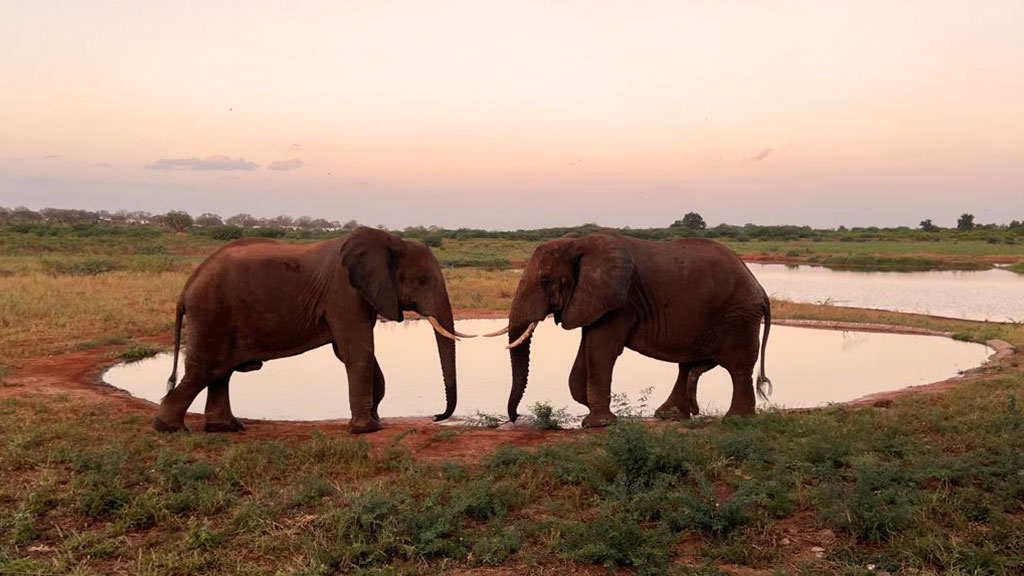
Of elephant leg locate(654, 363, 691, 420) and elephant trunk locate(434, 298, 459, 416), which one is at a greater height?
elephant trunk locate(434, 298, 459, 416)

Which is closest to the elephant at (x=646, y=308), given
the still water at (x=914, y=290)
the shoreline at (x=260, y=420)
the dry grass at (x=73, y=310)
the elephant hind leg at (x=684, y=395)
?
the elephant hind leg at (x=684, y=395)

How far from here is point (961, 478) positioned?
553 centimetres

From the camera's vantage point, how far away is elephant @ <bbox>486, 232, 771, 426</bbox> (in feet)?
27.6

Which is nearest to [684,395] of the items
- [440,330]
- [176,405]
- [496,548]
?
[440,330]

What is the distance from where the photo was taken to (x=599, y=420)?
8.27 m

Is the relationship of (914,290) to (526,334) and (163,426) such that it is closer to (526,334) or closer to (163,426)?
(526,334)

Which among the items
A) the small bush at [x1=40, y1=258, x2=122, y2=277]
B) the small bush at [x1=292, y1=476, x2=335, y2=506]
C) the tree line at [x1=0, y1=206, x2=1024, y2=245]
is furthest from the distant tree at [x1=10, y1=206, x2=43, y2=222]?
the small bush at [x1=292, y1=476, x2=335, y2=506]

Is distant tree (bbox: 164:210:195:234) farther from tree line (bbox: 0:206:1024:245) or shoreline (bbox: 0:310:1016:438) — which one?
shoreline (bbox: 0:310:1016:438)

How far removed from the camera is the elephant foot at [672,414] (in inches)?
351

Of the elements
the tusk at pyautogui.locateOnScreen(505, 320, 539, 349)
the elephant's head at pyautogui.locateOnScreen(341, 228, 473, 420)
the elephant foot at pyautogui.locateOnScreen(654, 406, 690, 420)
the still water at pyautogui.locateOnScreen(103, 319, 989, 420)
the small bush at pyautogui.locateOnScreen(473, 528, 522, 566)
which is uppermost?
the elephant's head at pyautogui.locateOnScreen(341, 228, 473, 420)

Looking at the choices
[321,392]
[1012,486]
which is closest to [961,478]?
[1012,486]

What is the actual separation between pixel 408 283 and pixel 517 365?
1.57 meters

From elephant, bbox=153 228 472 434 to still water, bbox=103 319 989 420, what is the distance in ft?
6.27

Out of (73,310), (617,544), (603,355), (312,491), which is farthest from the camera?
(73,310)
